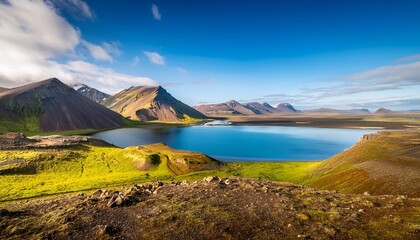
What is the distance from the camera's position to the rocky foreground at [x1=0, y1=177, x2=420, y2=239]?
1986 centimetres

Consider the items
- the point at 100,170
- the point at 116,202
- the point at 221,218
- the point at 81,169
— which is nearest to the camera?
the point at 221,218

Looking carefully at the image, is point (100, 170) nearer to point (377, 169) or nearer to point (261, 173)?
point (261, 173)

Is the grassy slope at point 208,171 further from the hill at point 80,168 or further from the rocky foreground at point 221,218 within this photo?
the rocky foreground at point 221,218

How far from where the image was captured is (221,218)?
2308 cm

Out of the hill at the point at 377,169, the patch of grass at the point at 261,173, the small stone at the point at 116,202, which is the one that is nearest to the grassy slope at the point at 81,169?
the patch of grass at the point at 261,173

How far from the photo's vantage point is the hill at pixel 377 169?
39.6 m

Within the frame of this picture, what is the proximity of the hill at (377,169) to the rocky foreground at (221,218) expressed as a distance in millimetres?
13460

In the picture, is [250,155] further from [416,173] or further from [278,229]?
[278,229]

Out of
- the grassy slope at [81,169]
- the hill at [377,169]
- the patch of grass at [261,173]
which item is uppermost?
the hill at [377,169]

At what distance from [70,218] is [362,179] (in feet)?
149

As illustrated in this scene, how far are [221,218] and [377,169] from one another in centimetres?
3875

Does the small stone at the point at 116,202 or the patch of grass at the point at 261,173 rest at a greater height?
the small stone at the point at 116,202

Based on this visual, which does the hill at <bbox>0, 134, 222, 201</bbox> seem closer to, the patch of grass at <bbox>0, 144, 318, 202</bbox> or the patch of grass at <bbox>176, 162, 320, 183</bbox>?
the patch of grass at <bbox>0, 144, 318, 202</bbox>

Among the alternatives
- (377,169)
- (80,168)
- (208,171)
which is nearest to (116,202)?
(377,169)
